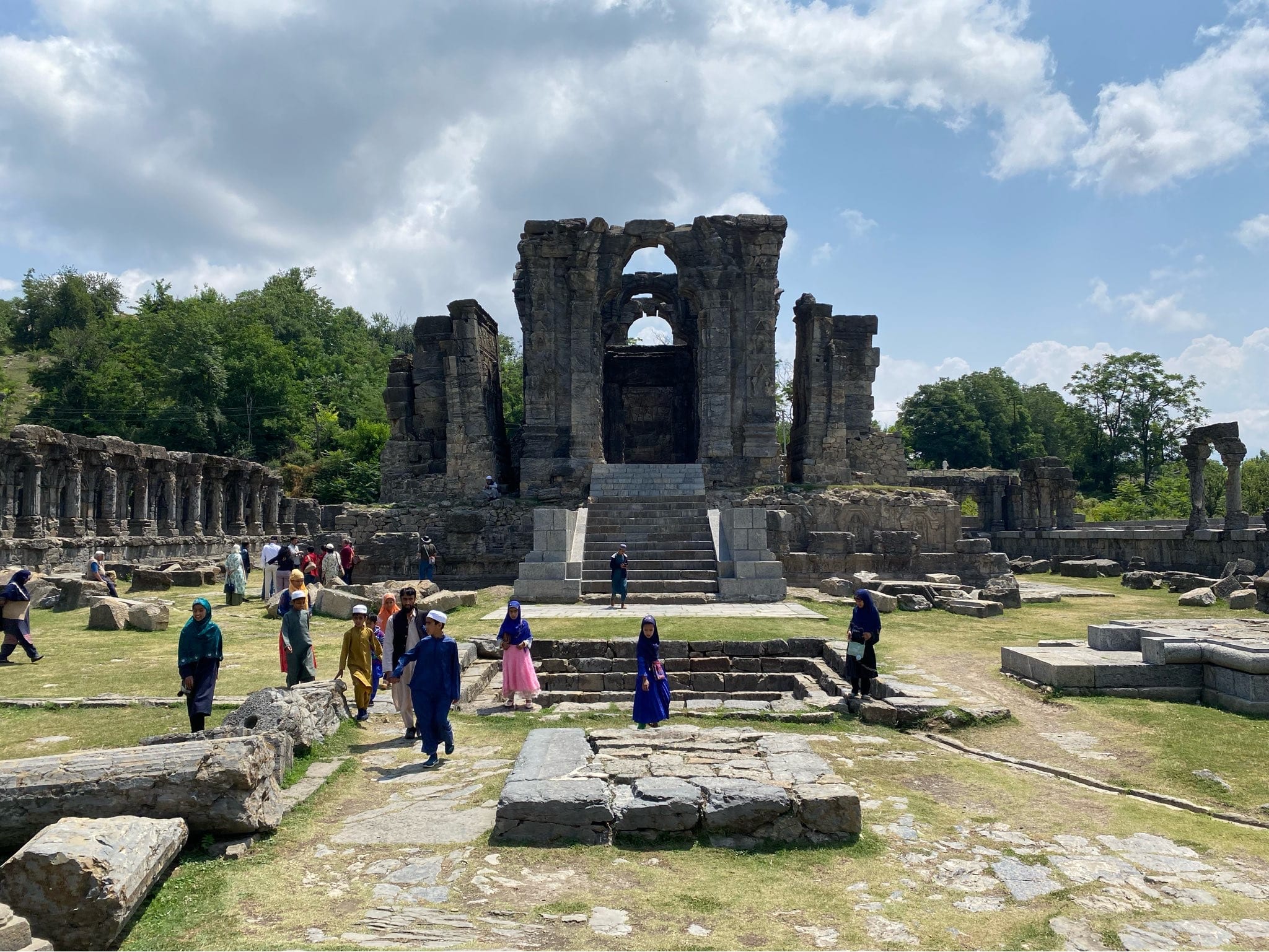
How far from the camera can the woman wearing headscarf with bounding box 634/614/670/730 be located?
802 centimetres

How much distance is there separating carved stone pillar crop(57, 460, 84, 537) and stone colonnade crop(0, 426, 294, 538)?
3cm

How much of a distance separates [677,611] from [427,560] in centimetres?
715

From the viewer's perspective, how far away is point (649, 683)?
8055 mm

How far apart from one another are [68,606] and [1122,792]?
57.1ft

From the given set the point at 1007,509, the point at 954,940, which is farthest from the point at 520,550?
the point at 1007,509

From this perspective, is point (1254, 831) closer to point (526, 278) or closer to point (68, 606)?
point (68, 606)

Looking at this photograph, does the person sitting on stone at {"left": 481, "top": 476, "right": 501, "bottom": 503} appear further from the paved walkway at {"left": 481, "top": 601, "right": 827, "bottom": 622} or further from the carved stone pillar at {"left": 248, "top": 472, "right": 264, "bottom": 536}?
the carved stone pillar at {"left": 248, "top": 472, "right": 264, "bottom": 536}

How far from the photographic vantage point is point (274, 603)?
15820mm

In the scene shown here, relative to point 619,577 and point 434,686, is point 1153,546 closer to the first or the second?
point 619,577

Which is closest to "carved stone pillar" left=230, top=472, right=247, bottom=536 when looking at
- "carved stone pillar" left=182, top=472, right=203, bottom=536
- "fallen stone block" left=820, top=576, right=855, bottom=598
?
"carved stone pillar" left=182, top=472, right=203, bottom=536

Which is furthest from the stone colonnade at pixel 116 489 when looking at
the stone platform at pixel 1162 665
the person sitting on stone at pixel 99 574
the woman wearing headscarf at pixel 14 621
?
the stone platform at pixel 1162 665

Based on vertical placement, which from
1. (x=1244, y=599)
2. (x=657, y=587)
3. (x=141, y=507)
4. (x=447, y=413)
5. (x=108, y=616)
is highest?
(x=447, y=413)

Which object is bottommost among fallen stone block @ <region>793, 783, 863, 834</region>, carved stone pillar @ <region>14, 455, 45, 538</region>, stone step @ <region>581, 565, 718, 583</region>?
fallen stone block @ <region>793, 783, 863, 834</region>

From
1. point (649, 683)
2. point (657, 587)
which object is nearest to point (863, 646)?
point (649, 683)
